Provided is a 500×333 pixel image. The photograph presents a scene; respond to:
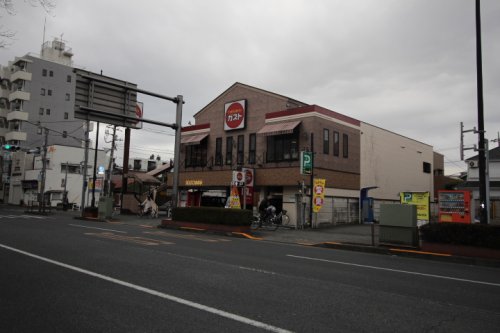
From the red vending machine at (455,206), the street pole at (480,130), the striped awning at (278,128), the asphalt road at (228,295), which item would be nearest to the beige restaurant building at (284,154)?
the striped awning at (278,128)

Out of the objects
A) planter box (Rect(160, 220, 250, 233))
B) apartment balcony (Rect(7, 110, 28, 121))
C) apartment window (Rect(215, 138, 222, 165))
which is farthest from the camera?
apartment balcony (Rect(7, 110, 28, 121))

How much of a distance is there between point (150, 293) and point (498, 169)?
39244 mm

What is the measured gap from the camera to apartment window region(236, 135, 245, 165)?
31875mm

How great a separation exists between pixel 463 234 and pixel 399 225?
91.6 inches

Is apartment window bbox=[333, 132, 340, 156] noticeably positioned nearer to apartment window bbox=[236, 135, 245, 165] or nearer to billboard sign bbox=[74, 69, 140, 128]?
apartment window bbox=[236, 135, 245, 165]

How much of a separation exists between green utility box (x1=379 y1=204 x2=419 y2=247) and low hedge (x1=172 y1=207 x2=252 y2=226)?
7690mm

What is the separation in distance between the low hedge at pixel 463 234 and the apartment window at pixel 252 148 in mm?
17730

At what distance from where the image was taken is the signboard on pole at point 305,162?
81.8 ft

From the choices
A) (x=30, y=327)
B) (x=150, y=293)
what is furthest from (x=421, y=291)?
(x=30, y=327)

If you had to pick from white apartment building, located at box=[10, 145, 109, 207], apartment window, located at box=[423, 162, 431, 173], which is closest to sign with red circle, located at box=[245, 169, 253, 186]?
apartment window, located at box=[423, 162, 431, 173]

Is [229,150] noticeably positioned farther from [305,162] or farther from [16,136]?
[16,136]

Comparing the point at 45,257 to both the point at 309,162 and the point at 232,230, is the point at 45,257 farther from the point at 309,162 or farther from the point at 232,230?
the point at 309,162

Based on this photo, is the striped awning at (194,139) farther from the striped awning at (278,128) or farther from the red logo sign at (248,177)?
the striped awning at (278,128)

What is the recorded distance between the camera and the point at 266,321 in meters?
5.10
